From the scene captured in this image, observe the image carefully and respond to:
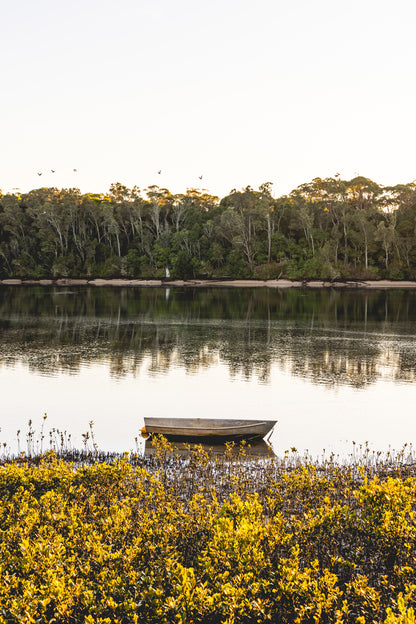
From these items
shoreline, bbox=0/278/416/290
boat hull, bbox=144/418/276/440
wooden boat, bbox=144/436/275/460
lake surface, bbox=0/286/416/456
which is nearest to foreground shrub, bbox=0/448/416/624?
wooden boat, bbox=144/436/275/460

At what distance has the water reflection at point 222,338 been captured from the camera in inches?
1403

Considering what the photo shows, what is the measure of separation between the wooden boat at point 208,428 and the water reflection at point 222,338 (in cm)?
1315

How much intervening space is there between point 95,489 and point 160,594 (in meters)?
5.59

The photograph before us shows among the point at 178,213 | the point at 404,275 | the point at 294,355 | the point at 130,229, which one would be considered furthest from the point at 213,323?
the point at 130,229

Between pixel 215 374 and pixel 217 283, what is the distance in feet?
326

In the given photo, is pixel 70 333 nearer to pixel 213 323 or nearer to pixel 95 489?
pixel 213 323

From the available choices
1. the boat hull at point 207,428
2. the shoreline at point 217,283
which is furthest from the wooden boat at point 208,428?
the shoreline at point 217,283

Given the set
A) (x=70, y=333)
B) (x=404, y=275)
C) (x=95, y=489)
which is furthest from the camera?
(x=404, y=275)

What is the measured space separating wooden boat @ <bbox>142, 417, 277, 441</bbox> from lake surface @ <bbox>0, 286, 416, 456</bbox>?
173 centimetres

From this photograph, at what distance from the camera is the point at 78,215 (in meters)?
145

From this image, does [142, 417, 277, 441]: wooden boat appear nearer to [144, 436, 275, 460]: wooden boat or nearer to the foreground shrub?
[144, 436, 275, 460]: wooden boat

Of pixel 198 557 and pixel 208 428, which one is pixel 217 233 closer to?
pixel 208 428


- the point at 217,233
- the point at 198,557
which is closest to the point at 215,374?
the point at 198,557

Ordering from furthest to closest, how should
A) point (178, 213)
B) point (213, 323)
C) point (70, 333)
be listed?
point (178, 213), point (213, 323), point (70, 333)
